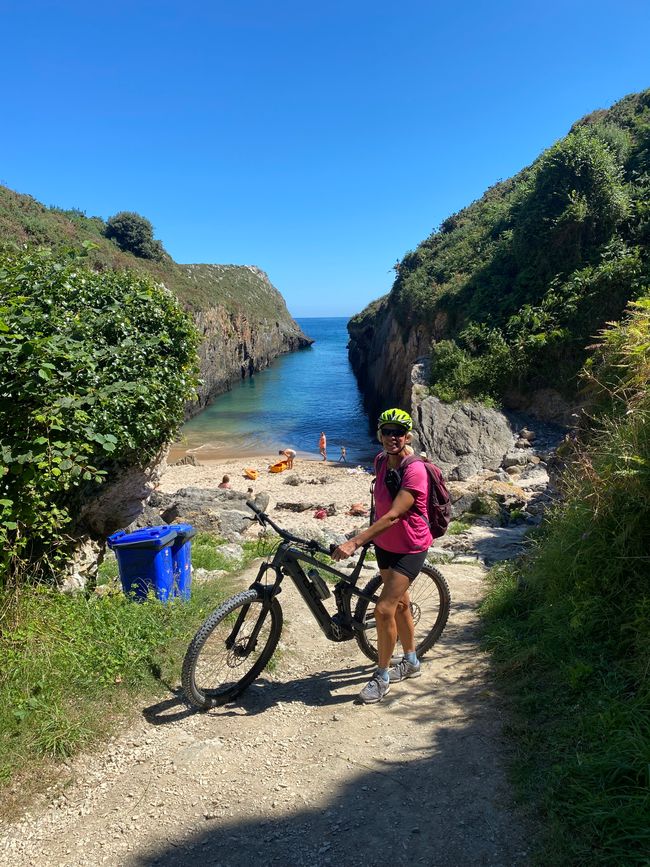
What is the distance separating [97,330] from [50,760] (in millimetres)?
4646

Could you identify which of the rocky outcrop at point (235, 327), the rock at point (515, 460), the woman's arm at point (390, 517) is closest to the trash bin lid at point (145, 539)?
the woman's arm at point (390, 517)

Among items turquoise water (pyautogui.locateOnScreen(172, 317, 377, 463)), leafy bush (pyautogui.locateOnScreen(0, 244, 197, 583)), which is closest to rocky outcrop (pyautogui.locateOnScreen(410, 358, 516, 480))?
turquoise water (pyautogui.locateOnScreen(172, 317, 377, 463))

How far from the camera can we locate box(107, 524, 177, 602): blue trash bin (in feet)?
18.0

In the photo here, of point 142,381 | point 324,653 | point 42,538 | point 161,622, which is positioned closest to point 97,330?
point 142,381

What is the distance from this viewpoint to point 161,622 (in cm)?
498

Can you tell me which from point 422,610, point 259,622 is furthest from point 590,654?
point 259,622

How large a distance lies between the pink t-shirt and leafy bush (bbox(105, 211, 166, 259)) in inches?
2045

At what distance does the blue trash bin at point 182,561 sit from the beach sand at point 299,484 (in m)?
7.08

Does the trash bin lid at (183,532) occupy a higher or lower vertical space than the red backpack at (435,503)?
lower

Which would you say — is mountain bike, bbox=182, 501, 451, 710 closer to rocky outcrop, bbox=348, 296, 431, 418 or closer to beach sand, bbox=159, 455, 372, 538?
beach sand, bbox=159, 455, 372, 538

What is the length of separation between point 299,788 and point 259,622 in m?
1.26

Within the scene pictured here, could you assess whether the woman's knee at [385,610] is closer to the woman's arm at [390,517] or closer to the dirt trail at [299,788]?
the woman's arm at [390,517]

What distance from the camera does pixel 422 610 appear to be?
5.31m

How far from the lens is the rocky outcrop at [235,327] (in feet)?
168
